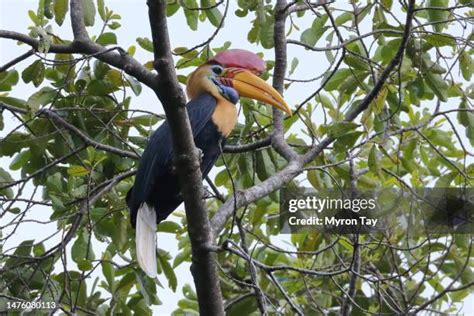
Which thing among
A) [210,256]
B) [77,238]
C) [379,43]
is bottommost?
[210,256]

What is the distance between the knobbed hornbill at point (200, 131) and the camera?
13.4ft

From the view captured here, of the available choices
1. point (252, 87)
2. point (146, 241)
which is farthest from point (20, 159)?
point (252, 87)

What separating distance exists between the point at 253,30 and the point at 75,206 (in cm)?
128

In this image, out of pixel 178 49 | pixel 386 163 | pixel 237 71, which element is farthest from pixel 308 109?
pixel 386 163

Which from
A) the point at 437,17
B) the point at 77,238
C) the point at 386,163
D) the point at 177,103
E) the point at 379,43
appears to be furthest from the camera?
the point at 386,163

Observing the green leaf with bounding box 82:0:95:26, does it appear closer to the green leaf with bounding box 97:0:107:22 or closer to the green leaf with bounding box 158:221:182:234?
the green leaf with bounding box 97:0:107:22

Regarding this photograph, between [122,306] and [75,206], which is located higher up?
[75,206]

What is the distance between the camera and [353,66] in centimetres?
420

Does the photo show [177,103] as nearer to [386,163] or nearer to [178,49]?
[178,49]

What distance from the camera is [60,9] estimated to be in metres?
3.95

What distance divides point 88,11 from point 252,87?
0.88m

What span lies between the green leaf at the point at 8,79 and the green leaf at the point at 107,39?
43 centimetres

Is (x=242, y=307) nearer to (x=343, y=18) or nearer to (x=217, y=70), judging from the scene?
(x=217, y=70)

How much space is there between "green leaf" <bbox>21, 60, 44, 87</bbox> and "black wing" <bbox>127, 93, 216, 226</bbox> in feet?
1.83
